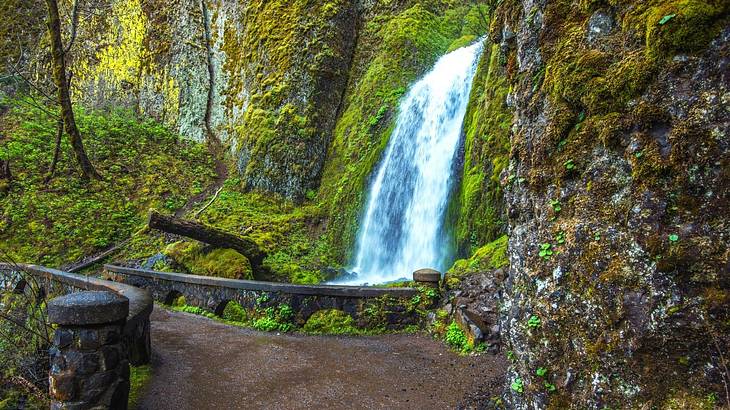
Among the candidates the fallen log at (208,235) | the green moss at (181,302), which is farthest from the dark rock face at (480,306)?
the fallen log at (208,235)

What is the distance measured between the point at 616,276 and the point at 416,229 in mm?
8694

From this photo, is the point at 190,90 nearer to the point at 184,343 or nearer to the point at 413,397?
the point at 184,343

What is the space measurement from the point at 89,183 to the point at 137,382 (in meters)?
14.6

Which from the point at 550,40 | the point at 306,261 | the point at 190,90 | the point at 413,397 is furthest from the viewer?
the point at 190,90

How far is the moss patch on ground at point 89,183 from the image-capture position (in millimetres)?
14188

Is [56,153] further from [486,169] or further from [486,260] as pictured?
[486,260]

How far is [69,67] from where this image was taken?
23453mm

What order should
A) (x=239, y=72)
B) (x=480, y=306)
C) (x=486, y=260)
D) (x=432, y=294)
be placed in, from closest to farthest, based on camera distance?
1. (x=480, y=306)
2. (x=432, y=294)
3. (x=486, y=260)
4. (x=239, y=72)

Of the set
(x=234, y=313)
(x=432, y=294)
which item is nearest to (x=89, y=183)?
(x=234, y=313)

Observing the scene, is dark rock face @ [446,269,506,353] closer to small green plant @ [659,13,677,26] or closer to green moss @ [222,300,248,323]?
small green plant @ [659,13,677,26]

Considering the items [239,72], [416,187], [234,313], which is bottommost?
[234,313]

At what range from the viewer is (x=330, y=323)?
7352 millimetres

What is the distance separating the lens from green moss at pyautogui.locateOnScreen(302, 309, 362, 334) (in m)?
7.27

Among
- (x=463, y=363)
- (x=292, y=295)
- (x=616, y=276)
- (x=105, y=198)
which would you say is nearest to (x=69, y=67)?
(x=105, y=198)
